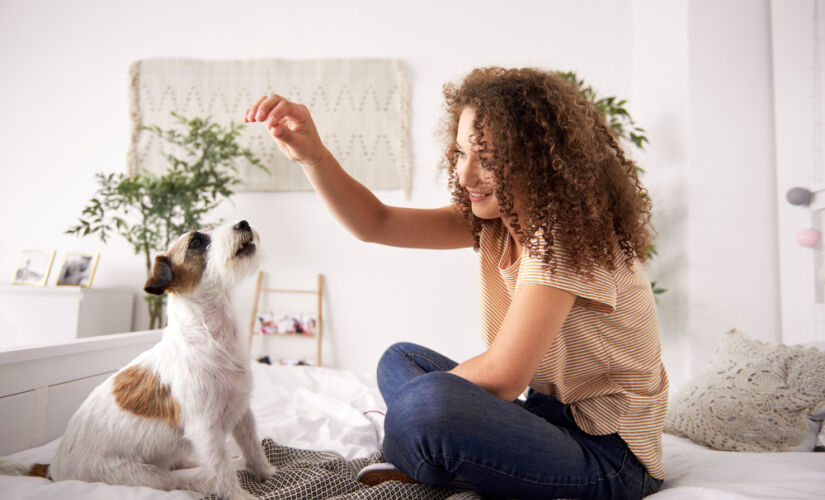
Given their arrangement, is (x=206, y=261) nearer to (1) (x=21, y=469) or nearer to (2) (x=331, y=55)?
(1) (x=21, y=469)

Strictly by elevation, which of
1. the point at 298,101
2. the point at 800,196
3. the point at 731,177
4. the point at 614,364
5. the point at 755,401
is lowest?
the point at 755,401

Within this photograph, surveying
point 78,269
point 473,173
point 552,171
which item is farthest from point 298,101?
point 552,171

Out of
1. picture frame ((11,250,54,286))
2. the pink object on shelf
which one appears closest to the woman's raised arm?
the pink object on shelf

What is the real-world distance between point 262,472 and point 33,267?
2498 mm

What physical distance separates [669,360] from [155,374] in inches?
84.5

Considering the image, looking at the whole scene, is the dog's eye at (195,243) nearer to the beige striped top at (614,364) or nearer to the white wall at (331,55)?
the beige striped top at (614,364)

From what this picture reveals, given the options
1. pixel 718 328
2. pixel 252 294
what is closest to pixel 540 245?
pixel 718 328

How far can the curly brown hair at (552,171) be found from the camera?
83 cm

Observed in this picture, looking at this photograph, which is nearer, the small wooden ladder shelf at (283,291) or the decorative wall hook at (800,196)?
the decorative wall hook at (800,196)

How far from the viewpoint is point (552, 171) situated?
2.85 feet

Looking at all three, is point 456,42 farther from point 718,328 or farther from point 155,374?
point 155,374

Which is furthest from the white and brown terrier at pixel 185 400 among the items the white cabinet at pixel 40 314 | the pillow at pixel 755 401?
the white cabinet at pixel 40 314

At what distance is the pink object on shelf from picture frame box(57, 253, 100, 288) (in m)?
3.30

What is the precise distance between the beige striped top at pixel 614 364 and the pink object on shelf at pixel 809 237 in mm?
1059
